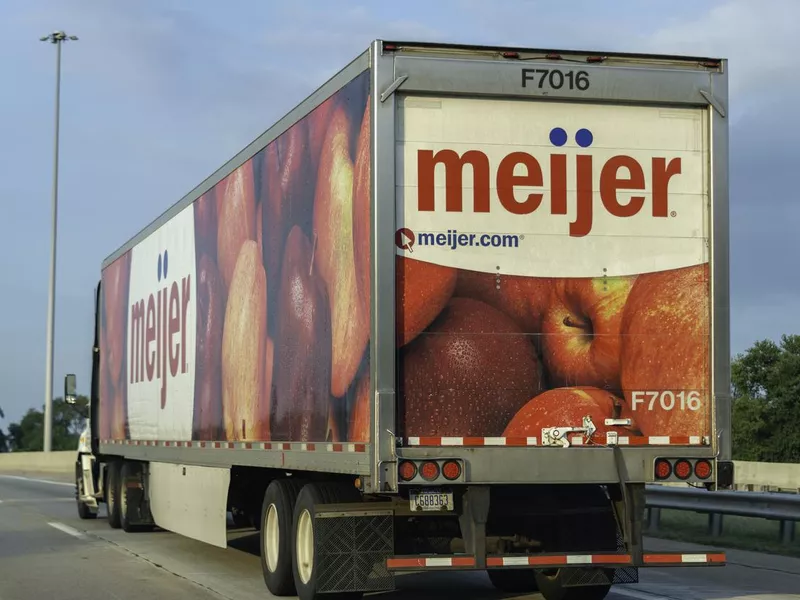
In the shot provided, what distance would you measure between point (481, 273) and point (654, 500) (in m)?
9.22

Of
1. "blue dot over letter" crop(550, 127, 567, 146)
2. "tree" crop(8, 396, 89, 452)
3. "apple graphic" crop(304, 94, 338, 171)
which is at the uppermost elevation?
"apple graphic" crop(304, 94, 338, 171)

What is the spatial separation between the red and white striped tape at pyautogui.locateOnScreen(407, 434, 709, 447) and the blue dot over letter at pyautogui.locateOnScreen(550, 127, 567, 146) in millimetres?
2173

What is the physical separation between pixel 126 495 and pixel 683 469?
11.1 metres

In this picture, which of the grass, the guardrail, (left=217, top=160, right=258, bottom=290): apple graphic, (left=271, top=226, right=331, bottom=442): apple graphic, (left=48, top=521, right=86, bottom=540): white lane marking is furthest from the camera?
(left=48, top=521, right=86, bottom=540): white lane marking

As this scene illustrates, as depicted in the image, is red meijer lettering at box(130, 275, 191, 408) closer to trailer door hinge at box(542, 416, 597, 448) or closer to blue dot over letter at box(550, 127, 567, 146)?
blue dot over letter at box(550, 127, 567, 146)

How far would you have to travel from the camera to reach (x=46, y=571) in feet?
46.9

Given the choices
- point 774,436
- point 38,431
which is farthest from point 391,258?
point 38,431

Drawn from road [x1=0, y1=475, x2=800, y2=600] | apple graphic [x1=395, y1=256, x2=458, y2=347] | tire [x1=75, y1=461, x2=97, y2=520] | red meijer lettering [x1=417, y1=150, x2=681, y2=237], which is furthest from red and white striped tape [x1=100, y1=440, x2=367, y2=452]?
tire [x1=75, y1=461, x2=97, y2=520]

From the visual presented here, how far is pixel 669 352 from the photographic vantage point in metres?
10.2

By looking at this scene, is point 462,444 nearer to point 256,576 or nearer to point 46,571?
point 256,576

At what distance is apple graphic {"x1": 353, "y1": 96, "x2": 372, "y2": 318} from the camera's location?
9734 millimetres

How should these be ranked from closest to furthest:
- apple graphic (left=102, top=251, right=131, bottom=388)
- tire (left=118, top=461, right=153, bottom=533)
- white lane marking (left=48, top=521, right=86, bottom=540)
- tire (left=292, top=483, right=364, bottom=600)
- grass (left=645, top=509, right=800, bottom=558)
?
tire (left=292, top=483, right=364, bottom=600)
grass (left=645, top=509, right=800, bottom=558)
white lane marking (left=48, top=521, right=86, bottom=540)
tire (left=118, top=461, right=153, bottom=533)
apple graphic (left=102, top=251, right=131, bottom=388)

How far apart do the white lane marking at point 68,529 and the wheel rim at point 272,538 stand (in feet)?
23.6

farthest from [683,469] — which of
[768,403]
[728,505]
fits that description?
[768,403]
